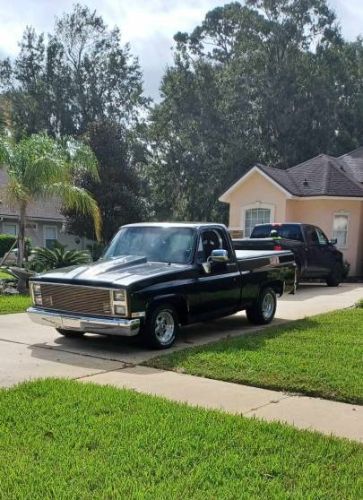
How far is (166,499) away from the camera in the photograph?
362 cm

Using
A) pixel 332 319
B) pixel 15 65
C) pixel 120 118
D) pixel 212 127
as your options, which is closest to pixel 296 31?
pixel 212 127

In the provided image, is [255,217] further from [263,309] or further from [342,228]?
[263,309]

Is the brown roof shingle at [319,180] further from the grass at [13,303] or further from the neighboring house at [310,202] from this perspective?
the grass at [13,303]

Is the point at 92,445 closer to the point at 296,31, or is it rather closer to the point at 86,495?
the point at 86,495

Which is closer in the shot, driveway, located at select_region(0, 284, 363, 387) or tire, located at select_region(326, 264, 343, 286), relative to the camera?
driveway, located at select_region(0, 284, 363, 387)

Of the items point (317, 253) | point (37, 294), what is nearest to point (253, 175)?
point (317, 253)

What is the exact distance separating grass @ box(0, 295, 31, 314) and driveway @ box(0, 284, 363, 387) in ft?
2.14

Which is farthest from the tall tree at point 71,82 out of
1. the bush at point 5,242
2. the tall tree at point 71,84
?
the bush at point 5,242

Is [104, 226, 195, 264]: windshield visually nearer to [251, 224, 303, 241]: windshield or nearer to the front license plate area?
the front license plate area

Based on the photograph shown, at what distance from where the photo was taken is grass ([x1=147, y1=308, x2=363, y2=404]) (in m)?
6.41

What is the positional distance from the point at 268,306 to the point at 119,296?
13.3 ft

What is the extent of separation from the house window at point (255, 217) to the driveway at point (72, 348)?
11927mm

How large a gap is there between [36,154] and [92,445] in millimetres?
12997

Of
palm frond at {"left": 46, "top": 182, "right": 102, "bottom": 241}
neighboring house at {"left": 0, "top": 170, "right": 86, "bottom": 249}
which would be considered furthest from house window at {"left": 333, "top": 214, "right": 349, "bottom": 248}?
neighboring house at {"left": 0, "top": 170, "right": 86, "bottom": 249}
